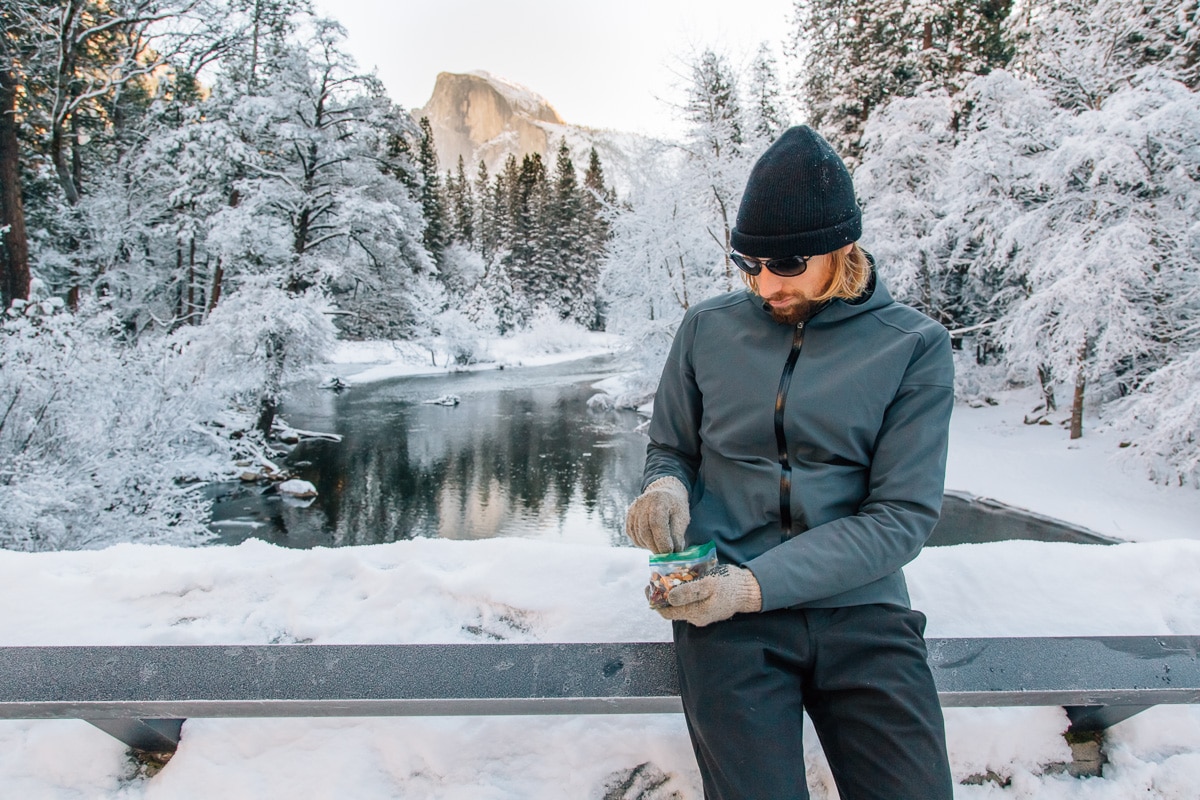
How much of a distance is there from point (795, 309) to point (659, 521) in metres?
0.56

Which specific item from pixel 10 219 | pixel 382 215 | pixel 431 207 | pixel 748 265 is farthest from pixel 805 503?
pixel 431 207

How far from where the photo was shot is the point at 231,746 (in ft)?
5.21

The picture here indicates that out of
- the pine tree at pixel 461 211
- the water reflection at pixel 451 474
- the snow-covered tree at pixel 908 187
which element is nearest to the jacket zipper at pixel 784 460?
the water reflection at pixel 451 474

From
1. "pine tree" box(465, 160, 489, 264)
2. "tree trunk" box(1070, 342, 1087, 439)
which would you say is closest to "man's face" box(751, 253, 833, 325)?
"tree trunk" box(1070, 342, 1087, 439)

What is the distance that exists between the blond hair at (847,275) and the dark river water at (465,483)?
24.4ft

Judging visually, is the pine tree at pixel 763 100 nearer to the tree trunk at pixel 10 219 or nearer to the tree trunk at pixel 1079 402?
the tree trunk at pixel 1079 402

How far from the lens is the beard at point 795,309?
145 centimetres

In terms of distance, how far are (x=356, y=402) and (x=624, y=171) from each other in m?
9.77

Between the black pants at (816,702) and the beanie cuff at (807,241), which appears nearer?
the black pants at (816,702)

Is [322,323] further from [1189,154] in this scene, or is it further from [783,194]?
[1189,154]

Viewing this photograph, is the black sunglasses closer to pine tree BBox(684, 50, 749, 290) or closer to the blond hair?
the blond hair

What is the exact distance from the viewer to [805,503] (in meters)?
1.38

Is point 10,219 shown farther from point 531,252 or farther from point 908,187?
point 531,252

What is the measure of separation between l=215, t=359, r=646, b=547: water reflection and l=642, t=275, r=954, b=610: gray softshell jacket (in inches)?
284
